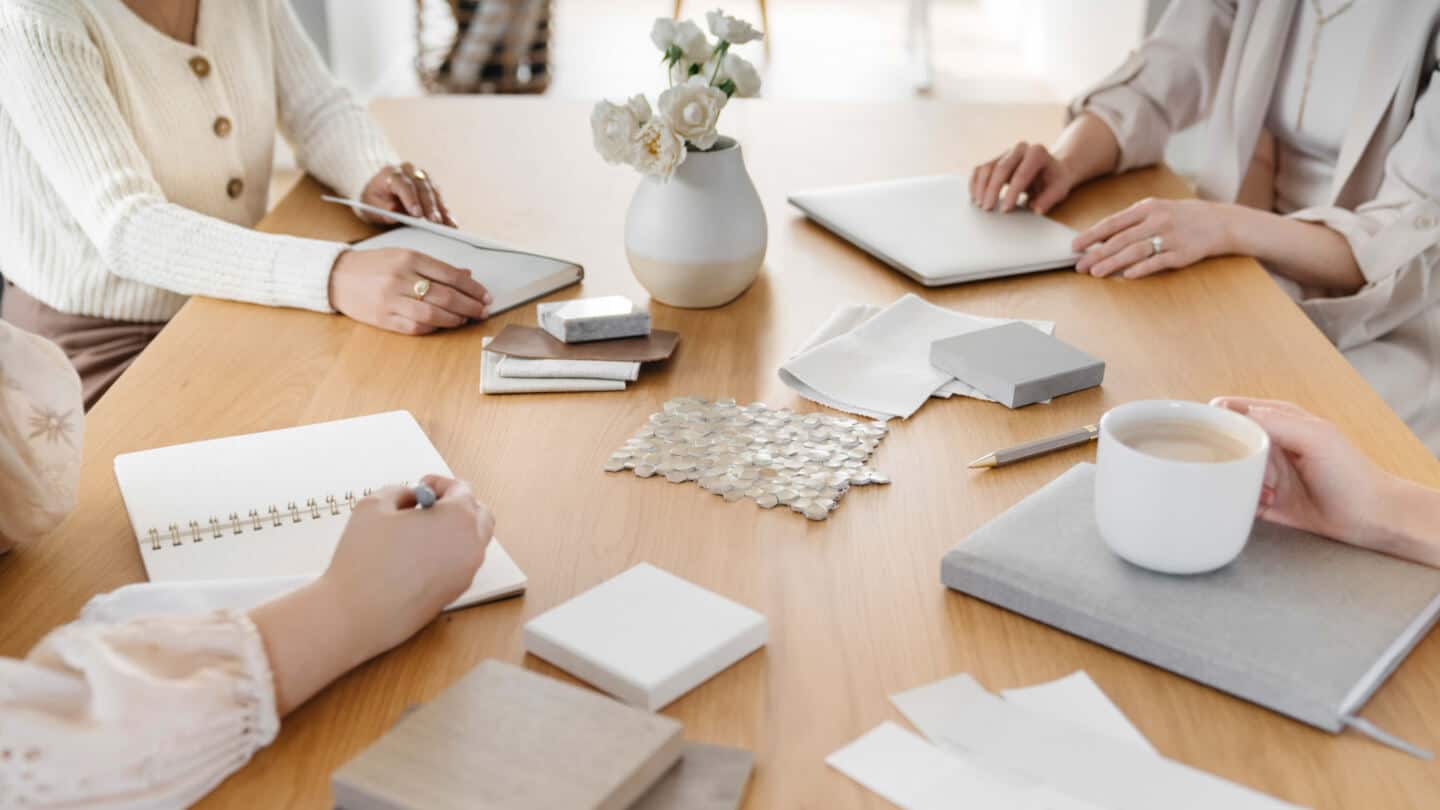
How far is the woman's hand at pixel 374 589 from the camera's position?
2.31 feet

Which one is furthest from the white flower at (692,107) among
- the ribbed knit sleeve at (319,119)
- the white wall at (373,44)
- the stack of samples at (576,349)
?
the white wall at (373,44)

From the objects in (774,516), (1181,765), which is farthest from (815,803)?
(774,516)

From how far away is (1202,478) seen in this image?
744 millimetres

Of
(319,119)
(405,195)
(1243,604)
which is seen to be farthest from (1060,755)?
(319,119)

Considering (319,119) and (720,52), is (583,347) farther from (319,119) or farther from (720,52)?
(319,119)

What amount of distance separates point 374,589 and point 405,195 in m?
0.89

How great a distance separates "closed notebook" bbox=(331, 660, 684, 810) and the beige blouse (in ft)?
0.28

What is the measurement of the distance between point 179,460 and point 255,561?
183mm

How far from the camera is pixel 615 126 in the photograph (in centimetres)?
115

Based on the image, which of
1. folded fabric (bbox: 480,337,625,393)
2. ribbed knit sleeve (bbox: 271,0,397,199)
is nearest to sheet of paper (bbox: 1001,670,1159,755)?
folded fabric (bbox: 480,337,625,393)

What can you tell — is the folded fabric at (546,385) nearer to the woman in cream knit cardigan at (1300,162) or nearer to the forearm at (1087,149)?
the woman in cream knit cardigan at (1300,162)

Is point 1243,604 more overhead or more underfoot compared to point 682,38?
more underfoot

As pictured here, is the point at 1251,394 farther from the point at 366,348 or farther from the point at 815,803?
the point at 366,348

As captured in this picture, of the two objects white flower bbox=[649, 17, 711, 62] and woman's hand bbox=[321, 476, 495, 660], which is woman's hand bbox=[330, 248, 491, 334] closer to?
white flower bbox=[649, 17, 711, 62]
